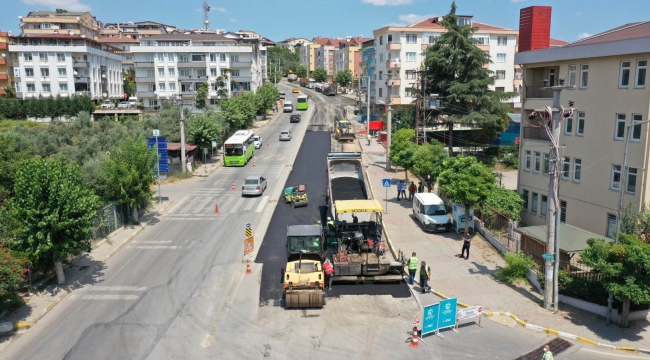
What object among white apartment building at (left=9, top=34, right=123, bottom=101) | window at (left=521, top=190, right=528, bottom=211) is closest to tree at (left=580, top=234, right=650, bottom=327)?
window at (left=521, top=190, right=528, bottom=211)

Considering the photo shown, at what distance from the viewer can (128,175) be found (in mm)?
29141

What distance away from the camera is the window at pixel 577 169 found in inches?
1061

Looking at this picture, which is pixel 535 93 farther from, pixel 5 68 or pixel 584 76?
pixel 5 68

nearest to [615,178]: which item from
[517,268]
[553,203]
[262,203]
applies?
[517,268]

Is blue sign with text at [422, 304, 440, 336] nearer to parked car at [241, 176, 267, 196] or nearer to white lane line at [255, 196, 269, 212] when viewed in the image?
white lane line at [255, 196, 269, 212]

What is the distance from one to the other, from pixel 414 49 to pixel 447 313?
2567 inches

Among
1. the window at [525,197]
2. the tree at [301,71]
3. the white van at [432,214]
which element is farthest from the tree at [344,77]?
the white van at [432,214]

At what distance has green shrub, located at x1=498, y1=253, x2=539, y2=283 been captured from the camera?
2170 centimetres

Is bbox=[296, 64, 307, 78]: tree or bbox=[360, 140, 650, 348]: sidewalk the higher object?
bbox=[296, 64, 307, 78]: tree

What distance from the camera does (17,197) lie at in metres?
20.2

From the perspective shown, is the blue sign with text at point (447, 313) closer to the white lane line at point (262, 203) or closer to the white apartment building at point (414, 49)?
the white lane line at point (262, 203)

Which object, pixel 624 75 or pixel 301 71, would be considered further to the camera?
pixel 301 71

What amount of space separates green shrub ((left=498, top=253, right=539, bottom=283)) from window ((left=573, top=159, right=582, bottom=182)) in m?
7.57

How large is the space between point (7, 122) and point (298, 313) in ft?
225
